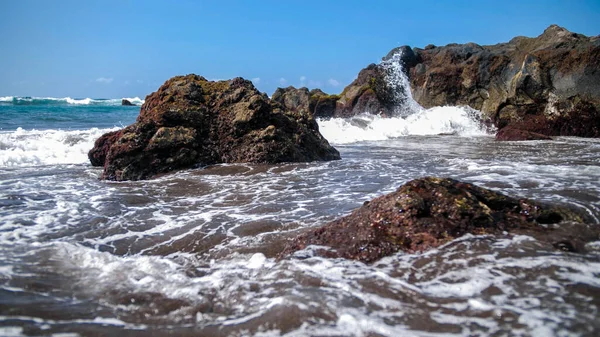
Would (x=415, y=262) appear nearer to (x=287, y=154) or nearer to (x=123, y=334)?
(x=123, y=334)

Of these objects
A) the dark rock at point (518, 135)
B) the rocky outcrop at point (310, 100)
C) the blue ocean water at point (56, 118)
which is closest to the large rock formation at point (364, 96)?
the rocky outcrop at point (310, 100)

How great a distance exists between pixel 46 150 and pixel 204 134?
550cm

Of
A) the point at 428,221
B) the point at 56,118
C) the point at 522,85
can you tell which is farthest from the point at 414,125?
the point at 56,118

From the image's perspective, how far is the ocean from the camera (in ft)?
7.96

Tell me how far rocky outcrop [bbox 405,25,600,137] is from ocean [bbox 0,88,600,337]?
9.35 metres

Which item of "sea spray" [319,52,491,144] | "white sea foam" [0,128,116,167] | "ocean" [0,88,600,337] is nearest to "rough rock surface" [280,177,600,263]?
"ocean" [0,88,600,337]

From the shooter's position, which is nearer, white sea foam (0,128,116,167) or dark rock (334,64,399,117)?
white sea foam (0,128,116,167)

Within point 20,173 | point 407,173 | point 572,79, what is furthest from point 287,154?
point 572,79

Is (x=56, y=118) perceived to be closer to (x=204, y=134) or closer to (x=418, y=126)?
(x=204, y=134)

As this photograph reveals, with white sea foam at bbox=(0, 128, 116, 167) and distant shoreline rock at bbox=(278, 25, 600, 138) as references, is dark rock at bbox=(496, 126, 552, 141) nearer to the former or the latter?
distant shoreline rock at bbox=(278, 25, 600, 138)

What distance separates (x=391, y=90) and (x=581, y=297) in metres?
23.4

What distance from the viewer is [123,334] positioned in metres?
2.41

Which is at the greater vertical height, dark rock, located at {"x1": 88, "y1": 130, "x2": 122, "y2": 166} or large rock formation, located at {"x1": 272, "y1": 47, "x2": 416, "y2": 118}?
large rock formation, located at {"x1": 272, "y1": 47, "x2": 416, "y2": 118}

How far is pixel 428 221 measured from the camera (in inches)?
136
